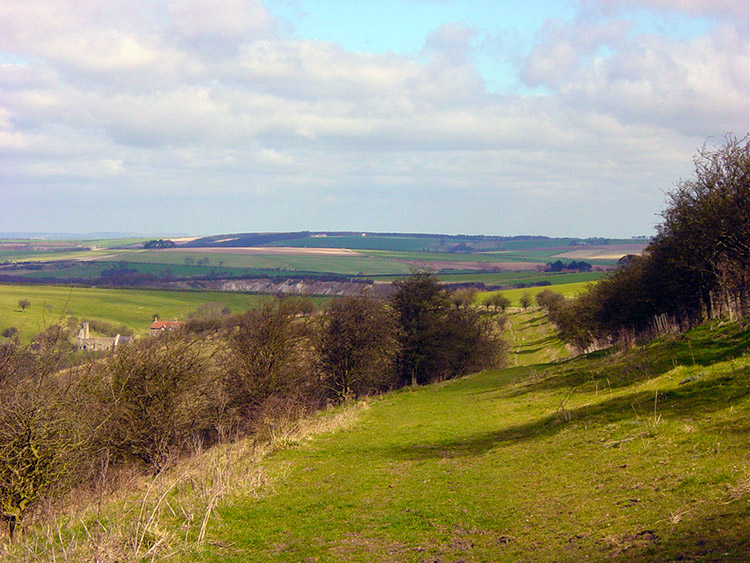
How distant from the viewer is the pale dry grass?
9.05 meters

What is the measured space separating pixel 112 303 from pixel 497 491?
12060 cm

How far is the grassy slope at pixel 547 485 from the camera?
8.16 m

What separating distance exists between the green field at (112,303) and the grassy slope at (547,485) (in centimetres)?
8177

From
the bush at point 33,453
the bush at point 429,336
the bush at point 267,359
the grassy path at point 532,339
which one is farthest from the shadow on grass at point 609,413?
the grassy path at point 532,339

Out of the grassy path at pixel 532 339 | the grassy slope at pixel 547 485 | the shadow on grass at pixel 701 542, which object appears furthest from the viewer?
the grassy path at pixel 532 339

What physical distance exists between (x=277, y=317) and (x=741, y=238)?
24.1m

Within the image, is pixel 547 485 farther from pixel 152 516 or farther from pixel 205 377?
pixel 205 377

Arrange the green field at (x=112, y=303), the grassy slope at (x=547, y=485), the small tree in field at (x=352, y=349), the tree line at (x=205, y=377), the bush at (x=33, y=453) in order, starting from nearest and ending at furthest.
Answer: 1. the grassy slope at (x=547, y=485)
2. the bush at (x=33, y=453)
3. the tree line at (x=205, y=377)
4. the small tree in field at (x=352, y=349)
5. the green field at (x=112, y=303)

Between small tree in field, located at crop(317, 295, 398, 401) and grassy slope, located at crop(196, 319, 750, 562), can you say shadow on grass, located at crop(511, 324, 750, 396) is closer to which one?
grassy slope, located at crop(196, 319, 750, 562)

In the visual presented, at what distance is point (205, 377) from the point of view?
2611 cm

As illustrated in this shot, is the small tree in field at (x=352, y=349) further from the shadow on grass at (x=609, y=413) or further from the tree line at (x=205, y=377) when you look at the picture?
the shadow on grass at (x=609, y=413)

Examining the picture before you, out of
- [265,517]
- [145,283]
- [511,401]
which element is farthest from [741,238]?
[145,283]

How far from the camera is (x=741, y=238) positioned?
24.2 m

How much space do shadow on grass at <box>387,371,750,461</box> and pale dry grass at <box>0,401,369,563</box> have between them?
4.57 meters
